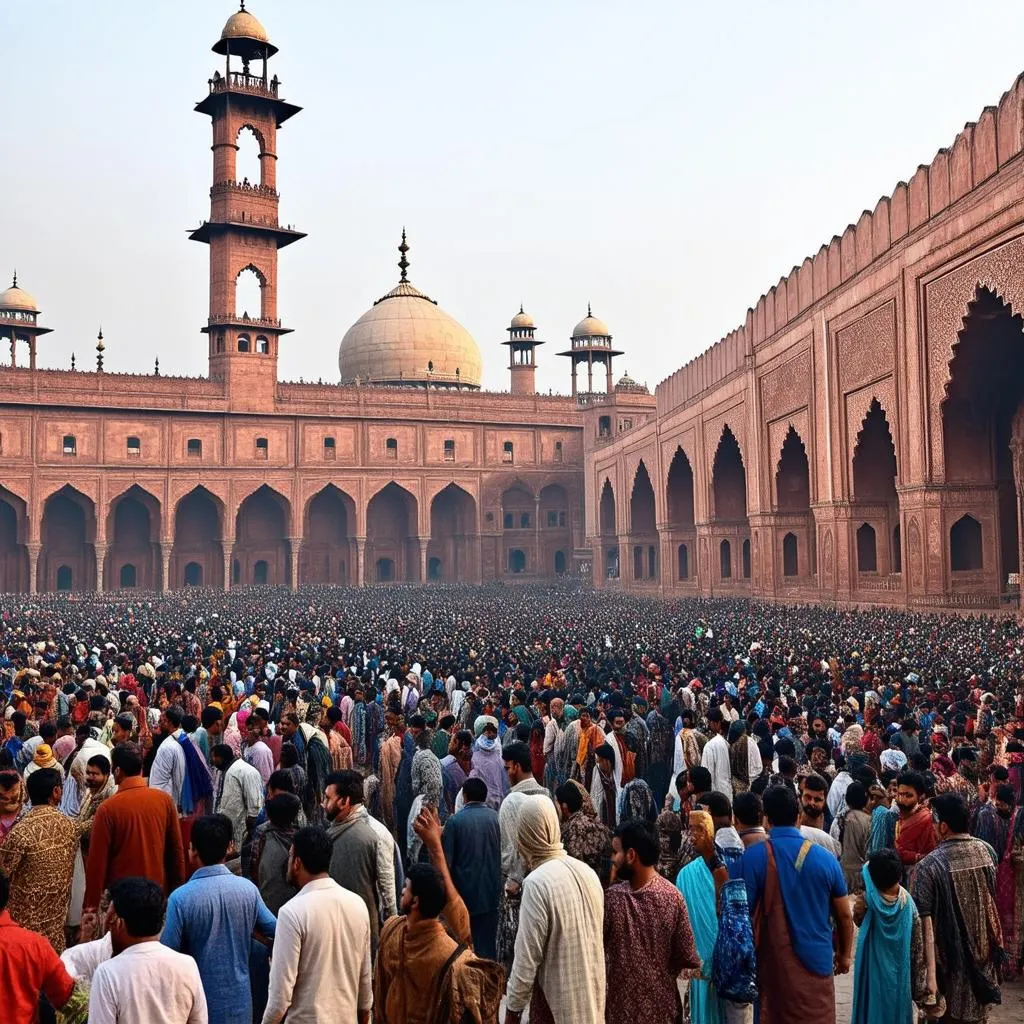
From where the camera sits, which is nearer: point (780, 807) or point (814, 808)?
point (780, 807)

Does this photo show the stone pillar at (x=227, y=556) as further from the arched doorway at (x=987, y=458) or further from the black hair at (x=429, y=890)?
the black hair at (x=429, y=890)

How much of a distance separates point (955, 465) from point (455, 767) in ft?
48.3

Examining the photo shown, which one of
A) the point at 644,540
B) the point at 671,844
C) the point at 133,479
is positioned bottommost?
the point at 671,844

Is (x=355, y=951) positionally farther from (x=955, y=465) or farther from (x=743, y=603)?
(x=743, y=603)

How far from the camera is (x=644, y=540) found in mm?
36875

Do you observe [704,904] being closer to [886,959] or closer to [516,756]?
[886,959]

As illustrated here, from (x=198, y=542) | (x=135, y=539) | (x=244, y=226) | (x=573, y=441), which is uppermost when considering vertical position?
(x=244, y=226)

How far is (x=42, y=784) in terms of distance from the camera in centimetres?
375

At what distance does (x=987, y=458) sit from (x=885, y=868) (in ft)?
53.8

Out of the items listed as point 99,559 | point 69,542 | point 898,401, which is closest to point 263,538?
point 99,559

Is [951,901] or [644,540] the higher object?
[644,540]

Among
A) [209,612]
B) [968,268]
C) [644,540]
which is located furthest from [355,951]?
[644,540]

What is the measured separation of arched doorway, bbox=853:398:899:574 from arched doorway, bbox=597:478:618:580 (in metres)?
18.5

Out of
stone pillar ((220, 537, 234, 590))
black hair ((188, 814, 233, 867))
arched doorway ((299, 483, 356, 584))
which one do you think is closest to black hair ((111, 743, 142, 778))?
black hair ((188, 814, 233, 867))
